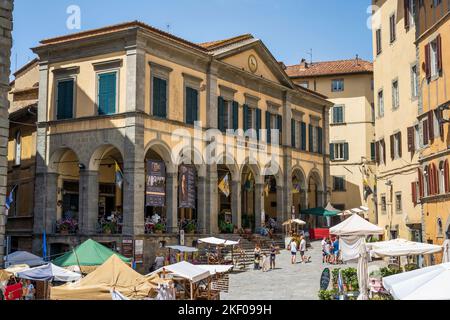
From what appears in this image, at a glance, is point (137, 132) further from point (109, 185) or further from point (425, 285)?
point (425, 285)

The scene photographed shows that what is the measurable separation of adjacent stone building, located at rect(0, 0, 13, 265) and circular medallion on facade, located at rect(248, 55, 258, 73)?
23.3 m

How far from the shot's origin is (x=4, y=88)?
21.7 meters

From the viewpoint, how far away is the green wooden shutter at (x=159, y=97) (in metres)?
34.9

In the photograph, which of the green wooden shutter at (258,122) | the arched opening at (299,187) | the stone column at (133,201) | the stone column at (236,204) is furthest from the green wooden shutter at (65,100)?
the arched opening at (299,187)

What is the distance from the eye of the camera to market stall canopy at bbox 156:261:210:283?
19.1m

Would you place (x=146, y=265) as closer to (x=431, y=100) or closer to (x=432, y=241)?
(x=432, y=241)

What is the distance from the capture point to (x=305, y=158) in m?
49.7

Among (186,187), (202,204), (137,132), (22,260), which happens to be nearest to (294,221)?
(202,204)

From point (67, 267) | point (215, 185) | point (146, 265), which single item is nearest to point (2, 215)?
point (67, 267)

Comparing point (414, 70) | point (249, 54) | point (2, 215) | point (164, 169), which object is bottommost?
point (2, 215)

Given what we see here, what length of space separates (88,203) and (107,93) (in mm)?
5830

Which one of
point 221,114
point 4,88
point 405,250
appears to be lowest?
point 405,250

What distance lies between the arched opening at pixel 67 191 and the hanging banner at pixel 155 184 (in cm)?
398

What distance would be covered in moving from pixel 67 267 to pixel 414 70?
2017cm
